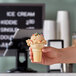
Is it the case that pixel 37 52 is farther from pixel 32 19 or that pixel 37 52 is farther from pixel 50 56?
pixel 32 19

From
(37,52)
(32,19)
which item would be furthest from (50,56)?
(32,19)

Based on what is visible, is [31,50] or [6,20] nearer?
[31,50]

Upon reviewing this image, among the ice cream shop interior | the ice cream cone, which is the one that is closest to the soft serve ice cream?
the ice cream cone

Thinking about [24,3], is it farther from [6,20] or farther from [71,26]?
[71,26]

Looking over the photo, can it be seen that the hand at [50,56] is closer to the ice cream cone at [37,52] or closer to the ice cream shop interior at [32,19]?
the ice cream cone at [37,52]

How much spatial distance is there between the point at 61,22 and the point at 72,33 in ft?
1.27

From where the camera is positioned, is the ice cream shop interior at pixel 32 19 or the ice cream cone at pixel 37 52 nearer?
the ice cream cone at pixel 37 52

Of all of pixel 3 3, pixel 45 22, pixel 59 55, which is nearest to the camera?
pixel 59 55

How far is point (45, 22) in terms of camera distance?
3703 millimetres

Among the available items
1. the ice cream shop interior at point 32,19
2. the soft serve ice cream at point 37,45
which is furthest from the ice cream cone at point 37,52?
the ice cream shop interior at point 32,19

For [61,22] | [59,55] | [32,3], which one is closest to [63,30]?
[61,22]

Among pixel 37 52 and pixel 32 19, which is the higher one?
pixel 32 19

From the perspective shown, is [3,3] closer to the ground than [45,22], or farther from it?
farther from it

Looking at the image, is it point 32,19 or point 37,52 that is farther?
point 32,19
